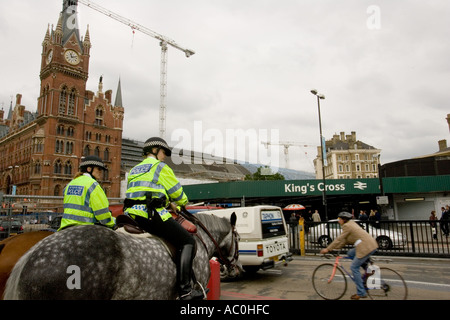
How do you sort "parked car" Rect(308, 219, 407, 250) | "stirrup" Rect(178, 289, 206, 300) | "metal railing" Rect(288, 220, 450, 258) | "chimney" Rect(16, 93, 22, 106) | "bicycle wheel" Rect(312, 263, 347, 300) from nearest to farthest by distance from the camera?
"stirrup" Rect(178, 289, 206, 300) → "bicycle wheel" Rect(312, 263, 347, 300) → "metal railing" Rect(288, 220, 450, 258) → "parked car" Rect(308, 219, 407, 250) → "chimney" Rect(16, 93, 22, 106)

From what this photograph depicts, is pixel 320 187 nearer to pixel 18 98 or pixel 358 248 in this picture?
pixel 358 248

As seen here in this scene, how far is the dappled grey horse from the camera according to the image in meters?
2.22

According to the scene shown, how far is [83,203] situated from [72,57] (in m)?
74.8

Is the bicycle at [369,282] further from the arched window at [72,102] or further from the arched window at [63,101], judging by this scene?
the arched window at [72,102]

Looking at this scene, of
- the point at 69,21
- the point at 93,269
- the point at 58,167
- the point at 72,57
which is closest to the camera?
the point at 93,269

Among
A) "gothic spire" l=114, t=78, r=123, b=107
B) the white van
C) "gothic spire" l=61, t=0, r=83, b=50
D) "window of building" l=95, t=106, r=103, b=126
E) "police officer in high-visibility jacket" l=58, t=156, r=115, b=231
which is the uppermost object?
"gothic spire" l=61, t=0, r=83, b=50

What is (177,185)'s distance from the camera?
3.57 m

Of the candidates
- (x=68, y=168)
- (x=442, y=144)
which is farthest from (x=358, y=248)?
(x=442, y=144)

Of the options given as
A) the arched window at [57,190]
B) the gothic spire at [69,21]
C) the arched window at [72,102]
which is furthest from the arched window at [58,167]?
the gothic spire at [69,21]

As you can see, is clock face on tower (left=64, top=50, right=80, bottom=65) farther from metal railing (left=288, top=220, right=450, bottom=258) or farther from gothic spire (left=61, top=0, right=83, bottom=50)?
metal railing (left=288, top=220, right=450, bottom=258)

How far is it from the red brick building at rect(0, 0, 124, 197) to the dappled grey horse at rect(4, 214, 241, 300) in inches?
2548

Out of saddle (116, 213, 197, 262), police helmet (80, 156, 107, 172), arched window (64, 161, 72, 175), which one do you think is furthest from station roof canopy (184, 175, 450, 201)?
arched window (64, 161, 72, 175)

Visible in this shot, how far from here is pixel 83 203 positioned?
3600 mm

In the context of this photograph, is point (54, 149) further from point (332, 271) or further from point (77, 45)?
point (332, 271)
